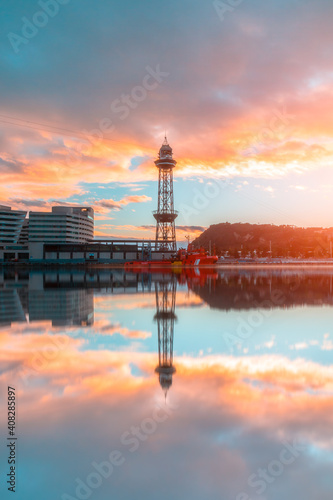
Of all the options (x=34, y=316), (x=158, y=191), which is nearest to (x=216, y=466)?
(x=34, y=316)

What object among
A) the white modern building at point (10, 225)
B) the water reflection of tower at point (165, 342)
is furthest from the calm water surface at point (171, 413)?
the white modern building at point (10, 225)

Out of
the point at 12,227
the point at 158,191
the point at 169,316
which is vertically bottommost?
the point at 169,316

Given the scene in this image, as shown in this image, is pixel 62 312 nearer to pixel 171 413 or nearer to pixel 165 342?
pixel 165 342

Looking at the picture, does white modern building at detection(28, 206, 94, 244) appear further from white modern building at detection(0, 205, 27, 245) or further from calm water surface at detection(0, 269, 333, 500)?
calm water surface at detection(0, 269, 333, 500)

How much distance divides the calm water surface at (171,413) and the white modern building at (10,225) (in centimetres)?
13814

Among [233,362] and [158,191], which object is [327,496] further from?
[158,191]

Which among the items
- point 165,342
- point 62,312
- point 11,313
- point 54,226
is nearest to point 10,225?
point 54,226

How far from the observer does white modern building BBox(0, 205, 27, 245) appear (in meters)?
135

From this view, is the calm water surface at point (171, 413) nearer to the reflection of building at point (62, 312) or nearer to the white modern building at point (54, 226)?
the reflection of building at point (62, 312)

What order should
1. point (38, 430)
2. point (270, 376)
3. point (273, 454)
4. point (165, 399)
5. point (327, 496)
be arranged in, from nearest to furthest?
1. point (327, 496)
2. point (273, 454)
3. point (38, 430)
4. point (165, 399)
5. point (270, 376)

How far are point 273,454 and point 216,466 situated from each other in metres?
0.61

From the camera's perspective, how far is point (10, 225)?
449ft

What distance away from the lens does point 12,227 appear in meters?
137

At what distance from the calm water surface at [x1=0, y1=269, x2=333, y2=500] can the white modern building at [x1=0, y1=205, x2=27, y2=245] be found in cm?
13814
